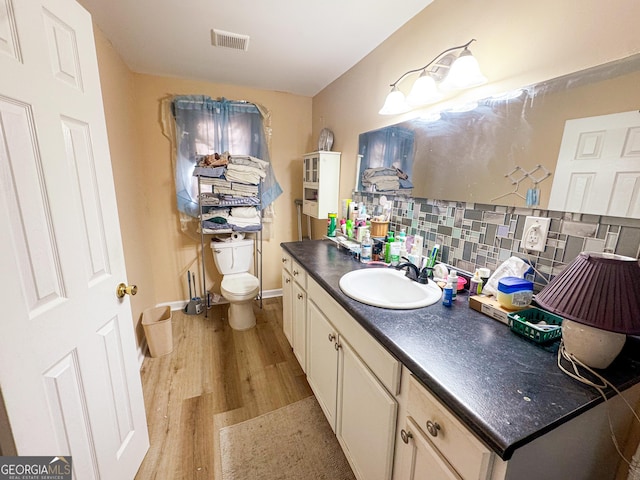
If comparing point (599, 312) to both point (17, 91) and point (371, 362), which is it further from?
point (17, 91)

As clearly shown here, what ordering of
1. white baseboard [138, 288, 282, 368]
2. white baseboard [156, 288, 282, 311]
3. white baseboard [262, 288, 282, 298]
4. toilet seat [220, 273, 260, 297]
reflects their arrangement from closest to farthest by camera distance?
white baseboard [138, 288, 282, 368] → toilet seat [220, 273, 260, 297] → white baseboard [156, 288, 282, 311] → white baseboard [262, 288, 282, 298]

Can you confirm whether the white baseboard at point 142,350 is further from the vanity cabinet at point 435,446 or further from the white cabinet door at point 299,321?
the vanity cabinet at point 435,446

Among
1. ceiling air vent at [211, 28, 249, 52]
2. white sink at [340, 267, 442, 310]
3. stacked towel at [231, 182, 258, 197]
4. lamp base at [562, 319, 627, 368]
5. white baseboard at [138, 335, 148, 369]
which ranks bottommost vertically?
white baseboard at [138, 335, 148, 369]

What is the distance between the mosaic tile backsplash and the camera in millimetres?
817

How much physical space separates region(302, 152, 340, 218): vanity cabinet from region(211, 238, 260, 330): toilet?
0.81 meters

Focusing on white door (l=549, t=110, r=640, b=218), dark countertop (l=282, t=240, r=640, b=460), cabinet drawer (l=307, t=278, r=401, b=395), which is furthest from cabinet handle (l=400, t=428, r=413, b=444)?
white door (l=549, t=110, r=640, b=218)

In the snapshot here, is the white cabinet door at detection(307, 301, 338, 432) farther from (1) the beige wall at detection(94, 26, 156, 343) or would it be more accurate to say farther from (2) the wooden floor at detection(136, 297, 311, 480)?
(1) the beige wall at detection(94, 26, 156, 343)

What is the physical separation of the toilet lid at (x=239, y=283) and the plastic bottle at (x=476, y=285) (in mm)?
1726

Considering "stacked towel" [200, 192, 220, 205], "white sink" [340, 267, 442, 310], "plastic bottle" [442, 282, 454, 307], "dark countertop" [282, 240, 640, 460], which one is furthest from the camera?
"stacked towel" [200, 192, 220, 205]

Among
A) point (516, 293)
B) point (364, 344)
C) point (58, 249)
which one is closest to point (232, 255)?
point (58, 249)

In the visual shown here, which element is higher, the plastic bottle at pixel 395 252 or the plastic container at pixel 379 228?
the plastic container at pixel 379 228

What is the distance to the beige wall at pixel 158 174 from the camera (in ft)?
6.30

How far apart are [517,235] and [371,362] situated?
0.76 metres

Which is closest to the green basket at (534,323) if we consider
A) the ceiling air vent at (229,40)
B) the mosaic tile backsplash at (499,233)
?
the mosaic tile backsplash at (499,233)
